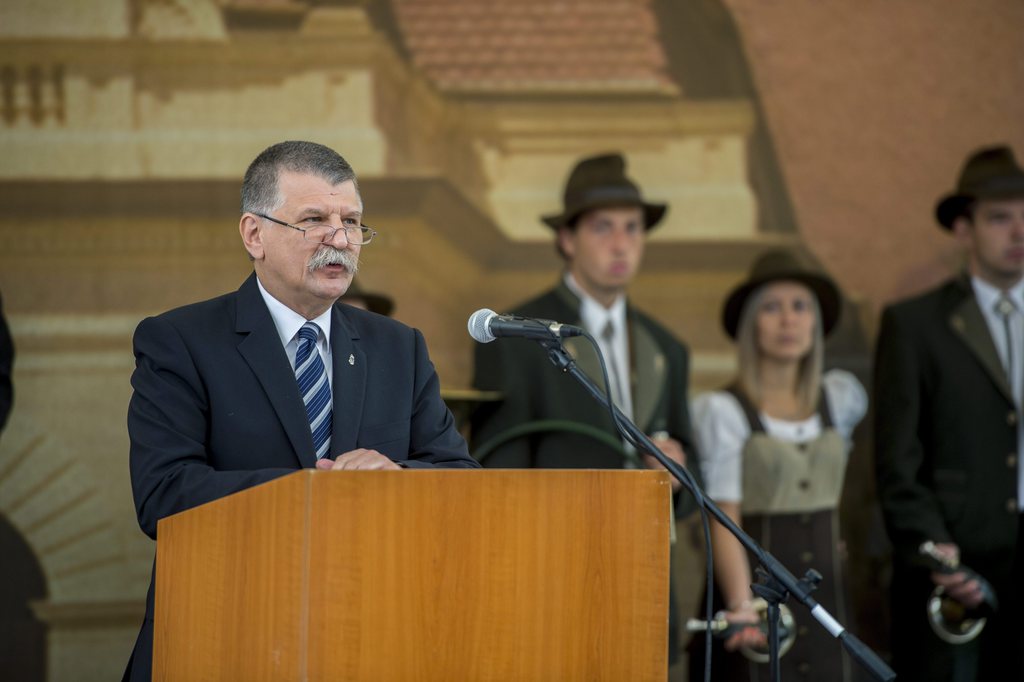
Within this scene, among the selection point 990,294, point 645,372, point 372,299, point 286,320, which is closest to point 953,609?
point 990,294

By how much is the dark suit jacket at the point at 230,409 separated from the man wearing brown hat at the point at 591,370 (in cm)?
183

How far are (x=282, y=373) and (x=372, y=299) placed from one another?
2468 millimetres

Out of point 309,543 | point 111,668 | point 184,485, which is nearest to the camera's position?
point 309,543

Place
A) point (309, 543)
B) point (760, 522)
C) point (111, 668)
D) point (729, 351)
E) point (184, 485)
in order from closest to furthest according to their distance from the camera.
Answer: point (309, 543), point (184, 485), point (760, 522), point (111, 668), point (729, 351)

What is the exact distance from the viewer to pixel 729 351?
595 centimetres

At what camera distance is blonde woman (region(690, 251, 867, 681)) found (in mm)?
4727

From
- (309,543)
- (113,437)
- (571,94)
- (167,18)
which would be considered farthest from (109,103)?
(309,543)

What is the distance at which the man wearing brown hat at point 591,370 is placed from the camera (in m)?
4.66

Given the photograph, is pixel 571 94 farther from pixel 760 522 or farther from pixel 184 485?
A: pixel 184 485

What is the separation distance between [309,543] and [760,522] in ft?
10.0

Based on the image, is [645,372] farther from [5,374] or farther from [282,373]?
[282,373]

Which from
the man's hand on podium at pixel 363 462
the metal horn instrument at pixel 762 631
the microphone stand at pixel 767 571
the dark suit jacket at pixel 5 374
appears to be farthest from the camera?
the metal horn instrument at pixel 762 631

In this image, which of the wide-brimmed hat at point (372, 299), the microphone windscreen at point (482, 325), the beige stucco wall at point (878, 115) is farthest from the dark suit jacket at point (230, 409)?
the beige stucco wall at point (878, 115)

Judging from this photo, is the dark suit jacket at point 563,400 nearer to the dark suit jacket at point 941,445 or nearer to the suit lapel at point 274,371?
the dark suit jacket at point 941,445
